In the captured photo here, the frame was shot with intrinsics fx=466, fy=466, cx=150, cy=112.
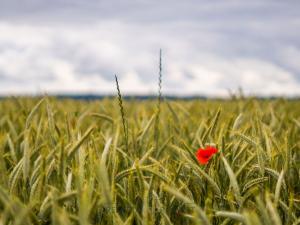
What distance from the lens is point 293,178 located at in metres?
2.39

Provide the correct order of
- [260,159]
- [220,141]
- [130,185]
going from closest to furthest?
[130,185] < [260,159] < [220,141]

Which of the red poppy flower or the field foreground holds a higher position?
the red poppy flower

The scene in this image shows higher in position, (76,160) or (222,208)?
(76,160)

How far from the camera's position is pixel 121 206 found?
2025mm

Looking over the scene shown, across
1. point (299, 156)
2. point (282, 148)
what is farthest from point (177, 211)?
point (299, 156)

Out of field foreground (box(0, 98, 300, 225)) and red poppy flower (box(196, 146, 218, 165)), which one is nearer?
field foreground (box(0, 98, 300, 225))

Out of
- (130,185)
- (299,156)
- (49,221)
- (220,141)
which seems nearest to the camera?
(49,221)

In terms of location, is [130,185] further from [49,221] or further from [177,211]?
[49,221]

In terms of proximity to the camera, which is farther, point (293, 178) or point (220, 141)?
point (293, 178)

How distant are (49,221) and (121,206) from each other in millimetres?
407

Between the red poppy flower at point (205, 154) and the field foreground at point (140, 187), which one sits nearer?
the field foreground at point (140, 187)

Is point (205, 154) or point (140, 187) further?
point (205, 154)

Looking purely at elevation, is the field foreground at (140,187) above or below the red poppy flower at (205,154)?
below

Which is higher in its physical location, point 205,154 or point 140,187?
point 205,154
